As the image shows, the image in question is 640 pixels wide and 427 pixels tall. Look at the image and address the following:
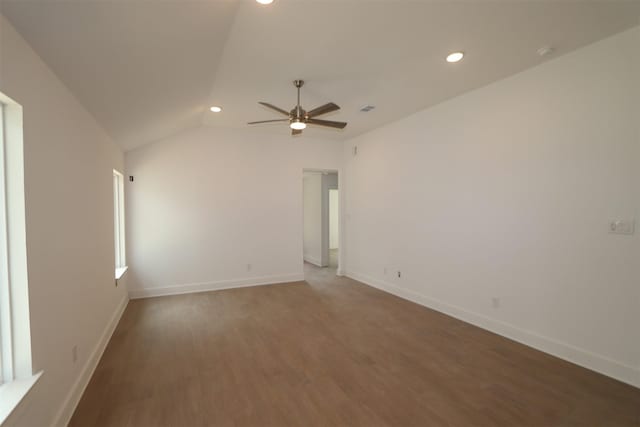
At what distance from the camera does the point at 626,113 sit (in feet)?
8.13

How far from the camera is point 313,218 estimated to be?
7848mm

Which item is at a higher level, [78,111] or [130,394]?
[78,111]

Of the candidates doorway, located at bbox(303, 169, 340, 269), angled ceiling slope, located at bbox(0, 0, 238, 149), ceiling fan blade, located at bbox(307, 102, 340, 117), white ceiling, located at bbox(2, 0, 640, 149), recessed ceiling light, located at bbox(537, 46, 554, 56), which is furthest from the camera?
doorway, located at bbox(303, 169, 340, 269)

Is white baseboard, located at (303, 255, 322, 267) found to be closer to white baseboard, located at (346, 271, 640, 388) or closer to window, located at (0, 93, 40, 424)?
white baseboard, located at (346, 271, 640, 388)

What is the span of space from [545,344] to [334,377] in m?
2.13

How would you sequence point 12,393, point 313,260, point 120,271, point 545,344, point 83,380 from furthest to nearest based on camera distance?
point 313,260 → point 120,271 → point 545,344 → point 83,380 → point 12,393

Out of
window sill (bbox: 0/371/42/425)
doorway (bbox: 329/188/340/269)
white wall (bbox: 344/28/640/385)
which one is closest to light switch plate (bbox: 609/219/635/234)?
white wall (bbox: 344/28/640/385)

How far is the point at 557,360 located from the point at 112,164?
17.4ft

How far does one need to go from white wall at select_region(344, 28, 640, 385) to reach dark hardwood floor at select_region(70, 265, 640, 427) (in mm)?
352

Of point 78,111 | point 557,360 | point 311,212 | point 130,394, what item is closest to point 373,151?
point 311,212

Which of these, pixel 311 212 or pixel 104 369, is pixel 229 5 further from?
pixel 311 212

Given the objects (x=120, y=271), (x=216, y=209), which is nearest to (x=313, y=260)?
(x=216, y=209)

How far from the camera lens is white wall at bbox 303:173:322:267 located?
7434 mm

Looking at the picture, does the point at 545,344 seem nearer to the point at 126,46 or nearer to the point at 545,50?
the point at 545,50
